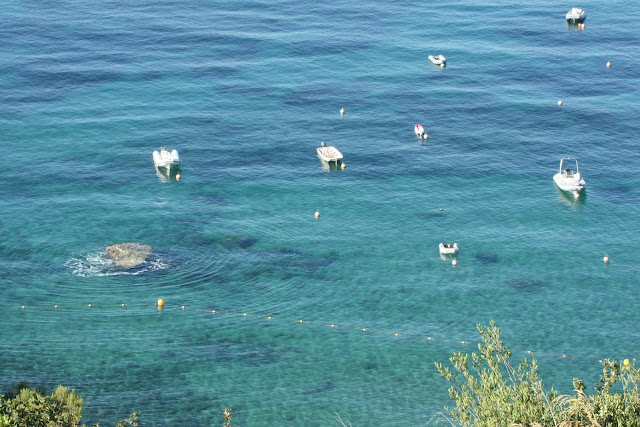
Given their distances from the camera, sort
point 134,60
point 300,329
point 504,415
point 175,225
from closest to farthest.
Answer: point 504,415
point 300,329
point 175,225
point 134,60

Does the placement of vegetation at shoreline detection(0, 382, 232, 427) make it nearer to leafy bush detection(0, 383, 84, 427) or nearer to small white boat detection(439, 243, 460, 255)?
leafy bush detection(0, 383, 84, 427)

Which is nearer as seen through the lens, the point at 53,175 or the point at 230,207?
the point at 230,207

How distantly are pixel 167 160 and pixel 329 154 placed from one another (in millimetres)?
21330

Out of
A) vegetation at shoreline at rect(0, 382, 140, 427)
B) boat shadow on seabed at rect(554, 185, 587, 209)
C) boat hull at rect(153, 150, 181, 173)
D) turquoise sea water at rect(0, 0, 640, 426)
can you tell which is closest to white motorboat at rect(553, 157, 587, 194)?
boat shadow on seabed at rect(554, 185, 587, 209)

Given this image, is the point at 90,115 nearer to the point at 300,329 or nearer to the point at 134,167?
the point at 134,167

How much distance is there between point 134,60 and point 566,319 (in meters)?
95.9

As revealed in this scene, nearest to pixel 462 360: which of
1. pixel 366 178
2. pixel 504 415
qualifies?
pixel 504 415

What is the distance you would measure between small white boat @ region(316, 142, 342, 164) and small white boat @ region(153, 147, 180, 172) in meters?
19.0

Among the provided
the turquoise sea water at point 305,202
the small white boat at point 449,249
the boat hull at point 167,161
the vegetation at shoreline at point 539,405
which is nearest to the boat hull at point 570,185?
the turquoise sea water at point 305,202

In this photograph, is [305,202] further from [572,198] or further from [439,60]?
[439,60]

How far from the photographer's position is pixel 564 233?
97625 mm

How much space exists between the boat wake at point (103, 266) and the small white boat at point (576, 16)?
11014cm

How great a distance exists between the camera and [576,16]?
16475cm

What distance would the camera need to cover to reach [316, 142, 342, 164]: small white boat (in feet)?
366
